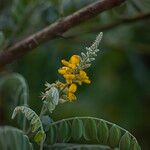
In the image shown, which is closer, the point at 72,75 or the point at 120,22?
the point at 72,75

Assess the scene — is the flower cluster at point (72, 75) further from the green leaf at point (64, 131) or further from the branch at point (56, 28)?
the branch at point (56, 28)

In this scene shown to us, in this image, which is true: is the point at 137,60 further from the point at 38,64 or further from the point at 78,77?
the point at 78,77

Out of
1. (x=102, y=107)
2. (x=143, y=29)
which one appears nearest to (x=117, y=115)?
(x=102, y=107)

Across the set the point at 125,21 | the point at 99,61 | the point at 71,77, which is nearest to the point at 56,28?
the point at 71,77

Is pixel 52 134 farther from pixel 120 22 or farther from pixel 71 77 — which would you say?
pixel 120 22

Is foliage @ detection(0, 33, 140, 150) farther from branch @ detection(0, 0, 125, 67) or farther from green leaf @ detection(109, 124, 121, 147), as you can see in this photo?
branch @ detection(0, 0, 125, 67)
